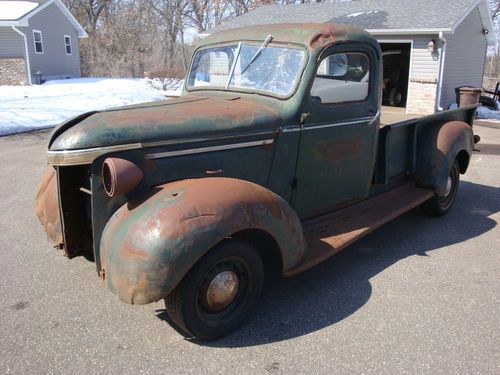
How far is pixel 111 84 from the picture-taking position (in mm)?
22672

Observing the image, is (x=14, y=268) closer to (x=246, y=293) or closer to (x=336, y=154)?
(x=246, y=293)

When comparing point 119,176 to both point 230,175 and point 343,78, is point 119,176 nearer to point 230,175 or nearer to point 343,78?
point 230,175

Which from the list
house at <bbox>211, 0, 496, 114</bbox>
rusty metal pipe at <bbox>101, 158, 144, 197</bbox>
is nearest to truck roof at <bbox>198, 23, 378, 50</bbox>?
rusty metal pipe at <bbox>101, 158, 144, 197</bbox>

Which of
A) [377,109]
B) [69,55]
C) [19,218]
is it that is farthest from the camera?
[69,55]

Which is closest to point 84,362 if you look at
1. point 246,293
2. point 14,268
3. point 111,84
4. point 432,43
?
point 246,293

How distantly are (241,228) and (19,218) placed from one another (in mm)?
3441

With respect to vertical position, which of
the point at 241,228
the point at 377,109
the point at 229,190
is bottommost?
the point at 241,228

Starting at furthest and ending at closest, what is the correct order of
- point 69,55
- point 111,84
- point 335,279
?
point 69,55, point 111,84, point 335,279

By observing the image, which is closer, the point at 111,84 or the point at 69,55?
the point at 111,84

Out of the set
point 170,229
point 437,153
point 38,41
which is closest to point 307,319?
point 170,229

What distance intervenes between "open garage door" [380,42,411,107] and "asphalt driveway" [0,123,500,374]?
1148 centimetres

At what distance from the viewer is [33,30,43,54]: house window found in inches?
982

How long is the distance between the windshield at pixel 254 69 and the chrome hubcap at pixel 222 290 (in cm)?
151

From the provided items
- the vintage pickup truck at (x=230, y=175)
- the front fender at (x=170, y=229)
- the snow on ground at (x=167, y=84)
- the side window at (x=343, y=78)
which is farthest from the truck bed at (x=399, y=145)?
the snow on ground at (x=167, y=84)
